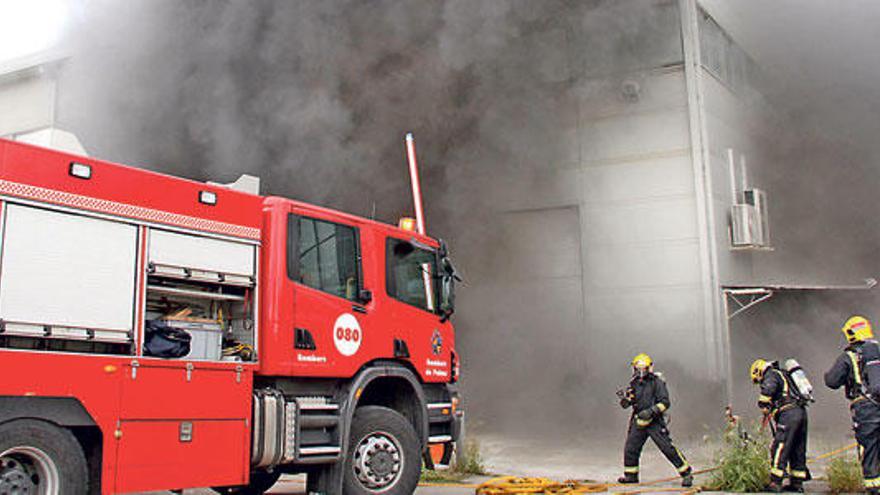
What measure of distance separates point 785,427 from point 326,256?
4.51 meters

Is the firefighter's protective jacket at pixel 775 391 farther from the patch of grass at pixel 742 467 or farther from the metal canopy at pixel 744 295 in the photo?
the metal canopy at pixel 744 295

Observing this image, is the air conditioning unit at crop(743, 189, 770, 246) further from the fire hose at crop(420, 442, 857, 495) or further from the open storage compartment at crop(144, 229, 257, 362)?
the open storage compartment at crop(144, 229, 257, 362)

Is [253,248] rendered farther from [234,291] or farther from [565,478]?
[565,478]

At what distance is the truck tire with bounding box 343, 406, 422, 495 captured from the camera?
19.7 feet

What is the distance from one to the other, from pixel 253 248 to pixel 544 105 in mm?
8049

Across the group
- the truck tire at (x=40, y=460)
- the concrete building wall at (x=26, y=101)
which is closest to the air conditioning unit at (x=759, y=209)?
the truck tire at (x=40, y=460)

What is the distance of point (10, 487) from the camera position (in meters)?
4.20

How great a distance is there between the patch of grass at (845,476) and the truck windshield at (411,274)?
3.89 metres

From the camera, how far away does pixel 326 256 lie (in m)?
6.09

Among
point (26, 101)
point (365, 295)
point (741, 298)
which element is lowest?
point (365, 295)

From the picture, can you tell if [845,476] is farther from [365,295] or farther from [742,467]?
[365,295]

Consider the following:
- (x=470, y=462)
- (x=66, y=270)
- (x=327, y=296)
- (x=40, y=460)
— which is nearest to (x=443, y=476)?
(x=470, y=462)

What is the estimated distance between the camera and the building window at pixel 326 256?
5898 mm

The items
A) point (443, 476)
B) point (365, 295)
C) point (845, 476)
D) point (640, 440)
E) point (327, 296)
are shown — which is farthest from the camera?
point (443, 476)
